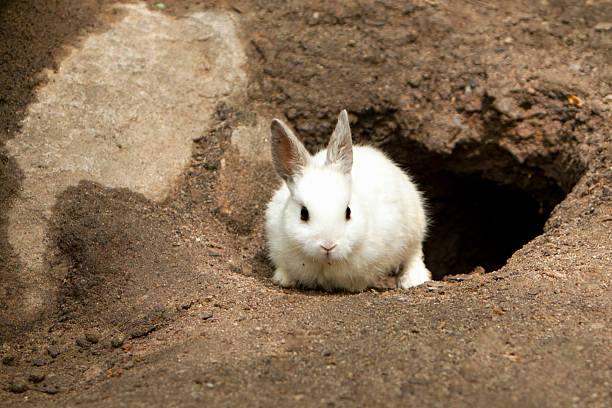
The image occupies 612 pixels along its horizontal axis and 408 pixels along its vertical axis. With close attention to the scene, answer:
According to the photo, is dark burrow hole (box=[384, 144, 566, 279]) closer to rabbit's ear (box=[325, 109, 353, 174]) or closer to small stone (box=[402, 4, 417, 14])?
small stone (box=[402, 4, 417, 14])

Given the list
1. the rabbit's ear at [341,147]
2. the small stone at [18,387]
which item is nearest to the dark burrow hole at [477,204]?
the rabbit's ear at [341,147]

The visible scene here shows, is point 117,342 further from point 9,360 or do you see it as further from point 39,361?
point 9,360

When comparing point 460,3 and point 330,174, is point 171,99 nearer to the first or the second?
point 330,174

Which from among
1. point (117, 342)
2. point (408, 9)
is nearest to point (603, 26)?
point (408, 9)

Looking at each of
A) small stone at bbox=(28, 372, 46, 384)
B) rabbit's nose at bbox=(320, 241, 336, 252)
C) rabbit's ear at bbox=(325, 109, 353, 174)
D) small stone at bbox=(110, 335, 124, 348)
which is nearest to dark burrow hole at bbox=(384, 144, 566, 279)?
rabbit's ear at bbox=(325, 109, 353, 174)

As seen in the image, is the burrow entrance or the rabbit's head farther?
the burrow entrance

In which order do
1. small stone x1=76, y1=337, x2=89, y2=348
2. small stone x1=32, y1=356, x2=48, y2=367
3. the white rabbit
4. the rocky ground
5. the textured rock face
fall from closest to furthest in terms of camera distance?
the rocky ground < small stone x1=32, y1=356, x2=48, y2=367 < small stone x1=76, y1=337, x2=89, y2=348 < the white rabbit < the textured rock face

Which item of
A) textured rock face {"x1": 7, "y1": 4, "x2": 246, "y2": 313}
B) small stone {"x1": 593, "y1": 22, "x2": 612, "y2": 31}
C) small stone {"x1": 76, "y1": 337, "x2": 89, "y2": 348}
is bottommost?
small stone {"x1": 76, "y1": 337, "x2": 89, "y2": 348}
